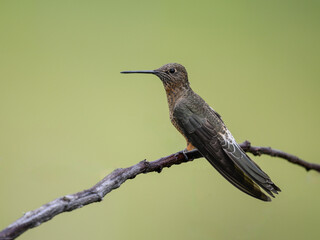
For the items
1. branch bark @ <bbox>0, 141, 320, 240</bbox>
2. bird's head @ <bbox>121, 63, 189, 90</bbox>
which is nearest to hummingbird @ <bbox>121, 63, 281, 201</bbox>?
bird's head @ <bbox>121, 63, 189, 90</bbox>

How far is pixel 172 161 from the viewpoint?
0.98 m

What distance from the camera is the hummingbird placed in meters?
0.97

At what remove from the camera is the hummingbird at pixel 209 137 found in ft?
3.20

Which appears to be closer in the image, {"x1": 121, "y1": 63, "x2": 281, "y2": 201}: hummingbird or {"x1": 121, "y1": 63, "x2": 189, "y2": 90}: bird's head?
{"x1": 121, "y1": 63, "x2": 281, "y2": 201}: hummingbird

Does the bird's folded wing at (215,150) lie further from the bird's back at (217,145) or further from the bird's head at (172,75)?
the bird's head at (172,75)

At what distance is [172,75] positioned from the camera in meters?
1.37

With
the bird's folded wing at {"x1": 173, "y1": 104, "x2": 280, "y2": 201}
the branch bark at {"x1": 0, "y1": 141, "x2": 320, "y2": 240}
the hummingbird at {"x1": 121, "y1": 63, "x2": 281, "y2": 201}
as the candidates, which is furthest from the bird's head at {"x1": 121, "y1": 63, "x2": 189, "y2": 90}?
the branch bark at {"x1": 0, "y1": 141, "x2": 320, "y2": 240}

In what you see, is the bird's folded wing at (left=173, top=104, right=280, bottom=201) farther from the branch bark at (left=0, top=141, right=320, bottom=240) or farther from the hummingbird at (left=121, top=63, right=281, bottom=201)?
the branch bark at (left=0, top=141, right=320, bottom=240)

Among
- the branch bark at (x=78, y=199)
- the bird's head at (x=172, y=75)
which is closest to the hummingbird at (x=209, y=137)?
Result: the bird's head at (x=172, y=75)

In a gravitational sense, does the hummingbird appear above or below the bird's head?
below

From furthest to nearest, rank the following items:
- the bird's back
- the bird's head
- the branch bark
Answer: the bird's head < the bird's back < the branch bark

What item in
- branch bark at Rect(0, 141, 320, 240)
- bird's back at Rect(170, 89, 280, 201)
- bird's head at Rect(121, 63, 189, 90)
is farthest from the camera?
bird's head at Rect(121, 63, 189, 90)

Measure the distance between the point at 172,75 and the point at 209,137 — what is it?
313mm

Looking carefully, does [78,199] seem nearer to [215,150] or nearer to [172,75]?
[215,150]
